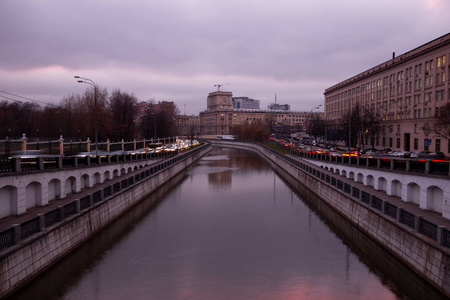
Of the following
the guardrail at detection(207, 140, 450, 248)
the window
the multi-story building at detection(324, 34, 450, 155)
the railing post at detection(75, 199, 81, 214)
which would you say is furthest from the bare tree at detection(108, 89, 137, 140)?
the window

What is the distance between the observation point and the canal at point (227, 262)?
16.3m

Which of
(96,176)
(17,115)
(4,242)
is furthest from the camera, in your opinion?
(17,115)

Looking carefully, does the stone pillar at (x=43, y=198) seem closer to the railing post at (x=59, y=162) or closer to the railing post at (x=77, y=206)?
the railing post at (x=59, y=162)

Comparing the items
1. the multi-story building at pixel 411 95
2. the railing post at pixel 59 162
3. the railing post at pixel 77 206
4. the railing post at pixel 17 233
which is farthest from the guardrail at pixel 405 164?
the railing post at pixel 59 162

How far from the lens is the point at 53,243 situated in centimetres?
1778

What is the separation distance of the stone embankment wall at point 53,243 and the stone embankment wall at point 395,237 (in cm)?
1712

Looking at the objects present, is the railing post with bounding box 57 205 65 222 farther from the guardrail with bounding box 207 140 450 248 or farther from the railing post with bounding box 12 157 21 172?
the guardrail with bounding box 207 140 450 248

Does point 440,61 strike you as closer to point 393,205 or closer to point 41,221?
point 393,205

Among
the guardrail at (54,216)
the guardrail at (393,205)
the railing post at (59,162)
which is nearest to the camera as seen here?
the guardrail at (54,216)

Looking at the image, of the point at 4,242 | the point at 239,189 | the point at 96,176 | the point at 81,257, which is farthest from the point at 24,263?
the point at 239,189

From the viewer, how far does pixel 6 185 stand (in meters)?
19.0

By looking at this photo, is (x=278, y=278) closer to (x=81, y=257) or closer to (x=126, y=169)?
(x=81, y=257)

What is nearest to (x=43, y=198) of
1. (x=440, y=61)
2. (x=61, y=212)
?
(x=61, y=212)

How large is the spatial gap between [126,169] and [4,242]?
1140 inches
